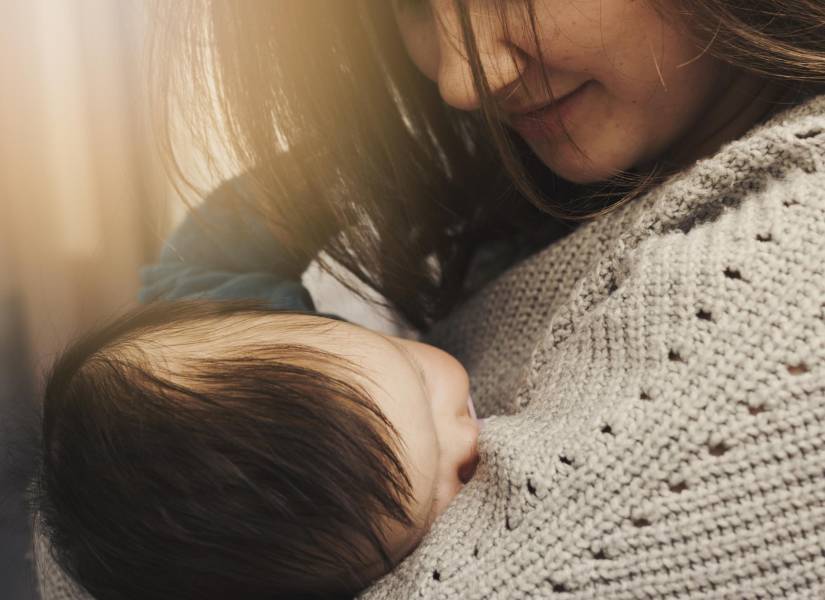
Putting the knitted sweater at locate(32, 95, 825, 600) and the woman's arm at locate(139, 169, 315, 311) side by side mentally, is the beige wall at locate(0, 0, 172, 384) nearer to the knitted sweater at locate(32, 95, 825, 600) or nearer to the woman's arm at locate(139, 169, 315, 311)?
the woman's arm at locate(139, 169, 315, 311)

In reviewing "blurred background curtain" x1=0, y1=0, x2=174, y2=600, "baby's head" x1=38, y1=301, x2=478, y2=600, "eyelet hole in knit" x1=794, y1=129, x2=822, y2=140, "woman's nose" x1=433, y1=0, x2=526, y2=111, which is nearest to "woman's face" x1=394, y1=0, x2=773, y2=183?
"woman's nose" x1=433, y1=0, x2=526, y2=111

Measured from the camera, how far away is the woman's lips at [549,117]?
28.1 inches

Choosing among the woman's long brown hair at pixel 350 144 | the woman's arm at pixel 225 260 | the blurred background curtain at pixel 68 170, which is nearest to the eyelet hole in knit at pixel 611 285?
the woman's long brown hair at pixel 350 144

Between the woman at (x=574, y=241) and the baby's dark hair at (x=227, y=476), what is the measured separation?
3cm

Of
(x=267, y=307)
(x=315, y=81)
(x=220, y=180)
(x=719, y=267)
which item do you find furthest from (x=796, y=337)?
(x=220, y=180)

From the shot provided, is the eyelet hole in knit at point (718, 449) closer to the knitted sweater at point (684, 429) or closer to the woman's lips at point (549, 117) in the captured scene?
the knitted sweater at point (684, 429)

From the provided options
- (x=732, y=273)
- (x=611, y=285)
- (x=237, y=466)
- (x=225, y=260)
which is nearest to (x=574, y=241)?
(x=611, y=285)

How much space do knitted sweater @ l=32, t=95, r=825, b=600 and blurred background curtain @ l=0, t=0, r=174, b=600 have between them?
1097 mm

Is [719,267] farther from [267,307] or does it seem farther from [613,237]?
[267,307]

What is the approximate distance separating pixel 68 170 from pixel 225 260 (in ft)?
2.66

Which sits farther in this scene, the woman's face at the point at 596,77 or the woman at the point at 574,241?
the woman's face at the point at 596,77

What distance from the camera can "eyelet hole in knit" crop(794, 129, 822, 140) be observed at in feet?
1.80

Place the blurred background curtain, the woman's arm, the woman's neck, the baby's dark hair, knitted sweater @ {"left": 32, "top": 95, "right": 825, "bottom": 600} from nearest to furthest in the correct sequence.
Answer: knitted sweater @ {"left": 32, "top": 95, "right": 825, "bottom": 600} → the baby's dark hair → the woman's neck → the woman's arm → the blurred background curtain

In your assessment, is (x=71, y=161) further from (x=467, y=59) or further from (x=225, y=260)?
(x=467, y=59)
